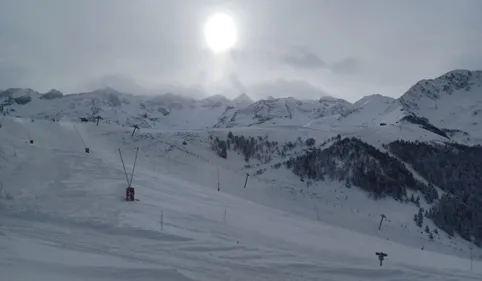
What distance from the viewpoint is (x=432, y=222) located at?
62.5 m

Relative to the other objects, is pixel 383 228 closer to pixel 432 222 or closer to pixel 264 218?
pixel 432 222

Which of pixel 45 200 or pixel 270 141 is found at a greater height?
pixel 270 141

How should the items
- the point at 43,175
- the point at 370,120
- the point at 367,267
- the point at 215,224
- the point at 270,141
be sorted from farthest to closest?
the point at 370,120 → the point at 270,141 → the point at 43,175 → the point at 215,224 → the point at 367,267

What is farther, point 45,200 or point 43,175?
point 43,175

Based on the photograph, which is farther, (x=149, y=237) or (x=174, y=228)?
(x=174, y=228)

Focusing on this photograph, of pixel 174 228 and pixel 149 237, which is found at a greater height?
pixel 174 228

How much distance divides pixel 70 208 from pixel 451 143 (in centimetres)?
11972

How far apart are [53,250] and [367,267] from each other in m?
8.87

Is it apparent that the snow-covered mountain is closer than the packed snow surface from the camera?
No

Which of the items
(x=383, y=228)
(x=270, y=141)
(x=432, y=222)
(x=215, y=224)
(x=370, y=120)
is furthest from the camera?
(x=370, y=120)

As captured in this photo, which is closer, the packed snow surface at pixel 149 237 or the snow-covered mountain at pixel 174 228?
the packed snow surface at pixel 149 237

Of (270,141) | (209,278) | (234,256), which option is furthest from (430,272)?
(270,141)

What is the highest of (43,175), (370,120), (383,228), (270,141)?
(370,120)

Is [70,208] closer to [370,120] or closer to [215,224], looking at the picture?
[215,224]
